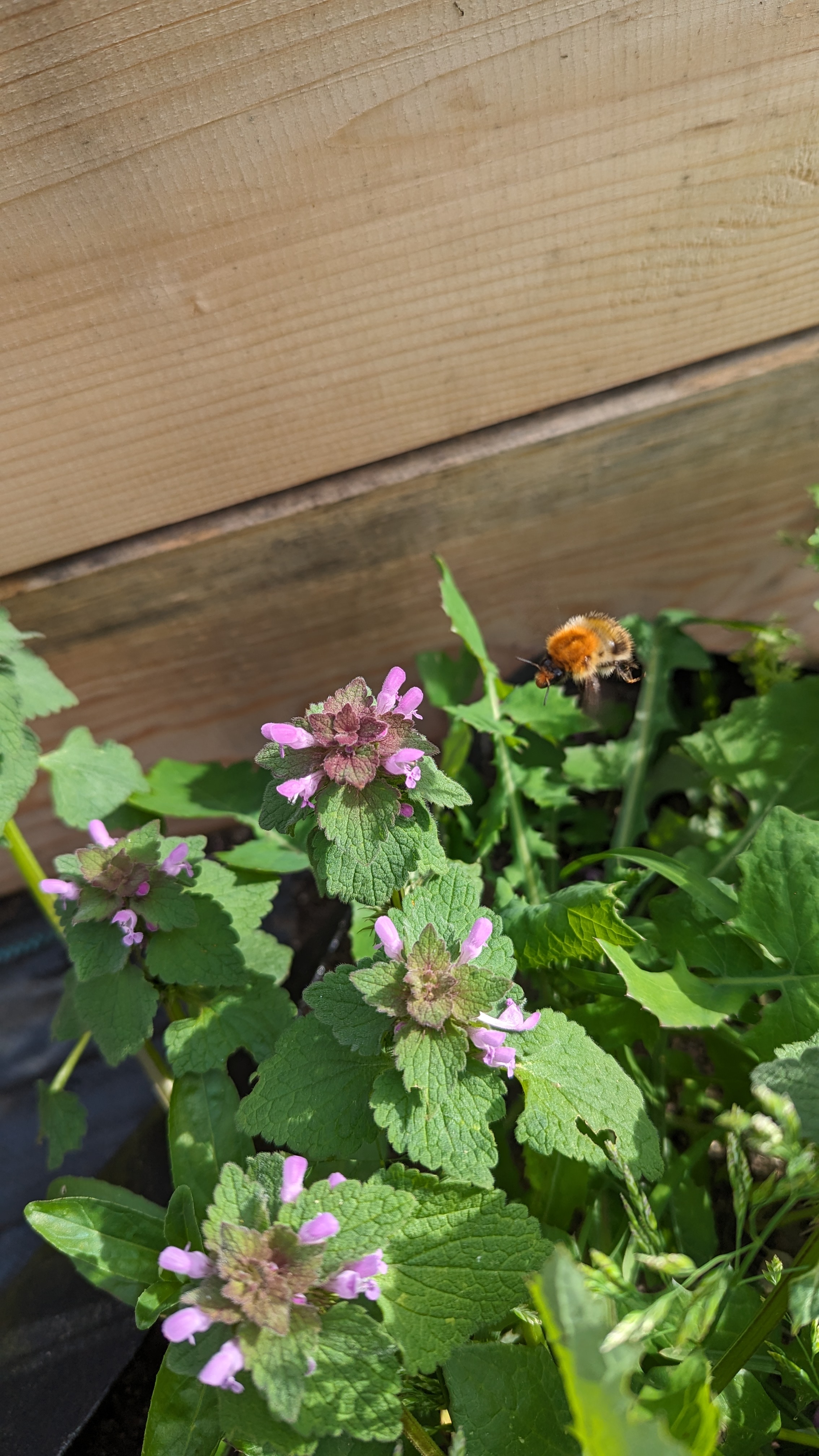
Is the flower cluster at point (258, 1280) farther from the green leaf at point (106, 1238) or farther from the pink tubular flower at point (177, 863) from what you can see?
the pink tubular flower at point (177, 863)

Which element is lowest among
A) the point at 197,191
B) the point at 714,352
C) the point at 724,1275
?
the point at 724,1275

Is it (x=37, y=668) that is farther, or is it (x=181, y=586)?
(x=181, y=586)

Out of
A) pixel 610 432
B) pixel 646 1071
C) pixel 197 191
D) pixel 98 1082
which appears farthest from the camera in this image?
pixel 98 1082

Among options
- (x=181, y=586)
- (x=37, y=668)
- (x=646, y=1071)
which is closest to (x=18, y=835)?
(x=37, y=668)

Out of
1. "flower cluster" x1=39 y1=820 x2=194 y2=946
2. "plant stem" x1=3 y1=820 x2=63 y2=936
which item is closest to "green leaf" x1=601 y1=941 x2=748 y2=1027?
"flower cluster" x1=39 y1=820 x2=194 y2=946

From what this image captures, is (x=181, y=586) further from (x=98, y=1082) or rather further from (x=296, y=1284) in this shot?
(x=296, y=1284)

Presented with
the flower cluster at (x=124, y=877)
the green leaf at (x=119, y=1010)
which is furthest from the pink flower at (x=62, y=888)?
the green leaf at (x=119, y=1010)

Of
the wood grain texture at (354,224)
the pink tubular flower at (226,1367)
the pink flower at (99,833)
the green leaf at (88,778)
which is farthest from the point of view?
the green leaf at (88,778)

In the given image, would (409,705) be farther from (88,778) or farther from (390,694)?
(88,778)
